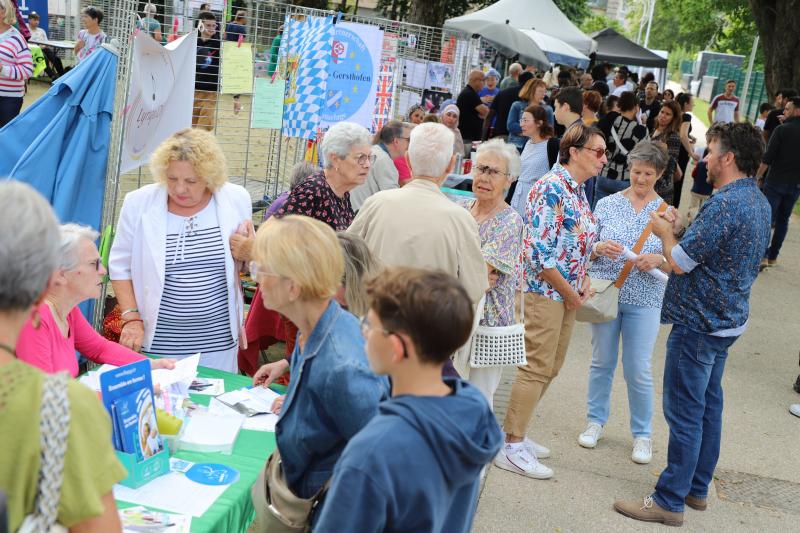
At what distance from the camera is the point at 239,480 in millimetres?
2885

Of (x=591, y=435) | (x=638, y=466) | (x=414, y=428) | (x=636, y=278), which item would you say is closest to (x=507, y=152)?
(x=636, y=278)

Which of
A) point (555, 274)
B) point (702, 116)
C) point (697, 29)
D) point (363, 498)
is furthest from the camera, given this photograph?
point (697, 29)

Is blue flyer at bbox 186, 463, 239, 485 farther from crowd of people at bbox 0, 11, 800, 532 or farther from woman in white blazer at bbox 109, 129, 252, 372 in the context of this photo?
woman in white blazer at bbox 109, 129, 252, 372

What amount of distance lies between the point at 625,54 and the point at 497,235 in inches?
884

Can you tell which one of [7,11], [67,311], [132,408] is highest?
[7,11]

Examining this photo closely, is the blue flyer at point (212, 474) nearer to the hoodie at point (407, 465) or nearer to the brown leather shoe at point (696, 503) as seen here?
the hoodie at point (407, 465)

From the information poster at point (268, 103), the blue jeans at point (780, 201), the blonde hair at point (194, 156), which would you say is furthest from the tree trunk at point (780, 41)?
the blonde hair at point (194, 156)

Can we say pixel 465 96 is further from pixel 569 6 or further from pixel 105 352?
pixel 569 6

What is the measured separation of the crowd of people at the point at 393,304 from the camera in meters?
1.73

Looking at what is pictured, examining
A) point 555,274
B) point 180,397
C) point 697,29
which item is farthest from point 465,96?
point 697,29

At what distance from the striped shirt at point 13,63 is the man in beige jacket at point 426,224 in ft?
19.0

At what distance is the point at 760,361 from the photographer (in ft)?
24.5

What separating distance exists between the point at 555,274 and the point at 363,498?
299cm

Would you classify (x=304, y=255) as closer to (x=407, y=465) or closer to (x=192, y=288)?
(x=407, y=465)
